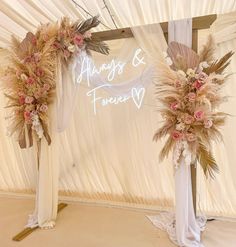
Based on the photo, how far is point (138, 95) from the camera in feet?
9.14

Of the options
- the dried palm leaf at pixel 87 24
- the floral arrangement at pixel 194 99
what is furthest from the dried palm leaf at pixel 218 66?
the dried palm leaf at pixel 87 24

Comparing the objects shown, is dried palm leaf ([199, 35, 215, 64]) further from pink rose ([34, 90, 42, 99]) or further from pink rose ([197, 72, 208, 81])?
pink rose ([34, 90, 42, 99])

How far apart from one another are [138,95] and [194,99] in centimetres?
72

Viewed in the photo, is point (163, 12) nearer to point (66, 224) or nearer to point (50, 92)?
point (50, 92)

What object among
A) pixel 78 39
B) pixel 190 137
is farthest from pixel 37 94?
pixel 190 137

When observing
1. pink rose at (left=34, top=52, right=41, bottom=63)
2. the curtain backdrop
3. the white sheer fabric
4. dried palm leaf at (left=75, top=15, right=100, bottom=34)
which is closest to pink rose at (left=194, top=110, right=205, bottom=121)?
the curtain backdrop

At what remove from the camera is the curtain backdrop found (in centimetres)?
269

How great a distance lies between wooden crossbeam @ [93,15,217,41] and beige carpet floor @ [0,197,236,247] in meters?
1.78

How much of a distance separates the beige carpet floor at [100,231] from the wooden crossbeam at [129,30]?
178 cm

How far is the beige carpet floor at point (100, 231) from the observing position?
8.06 ft

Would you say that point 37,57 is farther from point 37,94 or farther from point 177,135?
point 177,135

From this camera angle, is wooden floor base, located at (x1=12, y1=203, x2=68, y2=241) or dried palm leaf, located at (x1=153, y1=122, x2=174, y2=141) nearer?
dried palm leaf, located at (x1=153, y1=122, x2=174, y2=141)

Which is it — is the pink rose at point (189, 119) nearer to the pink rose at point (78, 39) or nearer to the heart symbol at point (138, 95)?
the heart symbol at point (138, 95)

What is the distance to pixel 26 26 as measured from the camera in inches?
120
